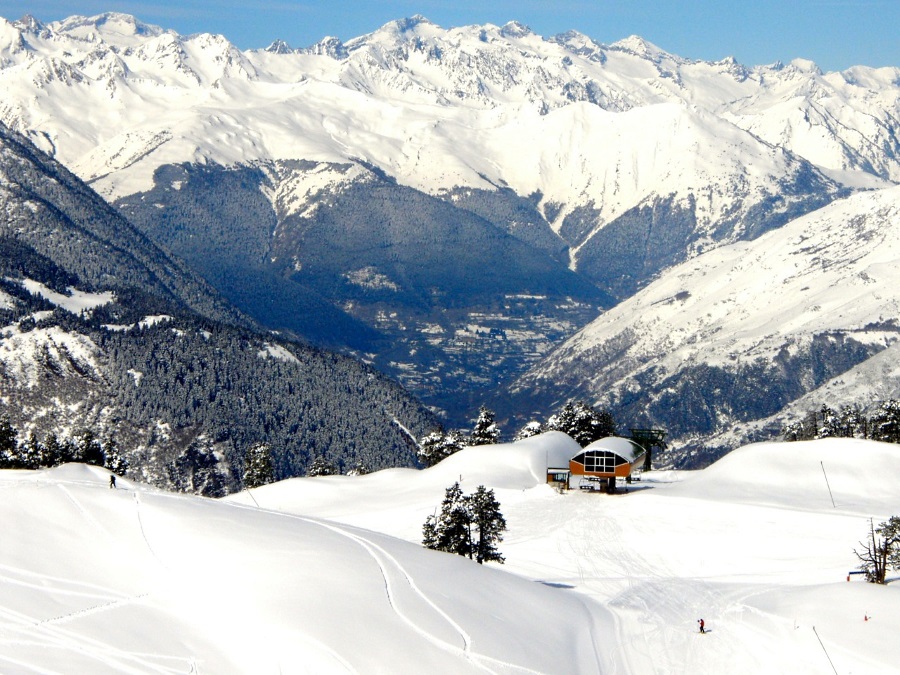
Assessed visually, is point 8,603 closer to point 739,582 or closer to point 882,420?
point 739,582

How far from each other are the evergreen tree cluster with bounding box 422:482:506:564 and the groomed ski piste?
4458 mm

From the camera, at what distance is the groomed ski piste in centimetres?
6181

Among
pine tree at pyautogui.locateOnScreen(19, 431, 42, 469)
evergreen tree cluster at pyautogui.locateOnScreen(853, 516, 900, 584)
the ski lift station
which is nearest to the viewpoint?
evergreen tree cluster at pyautogui.locateOnScreen(853, 516, 900, 584)

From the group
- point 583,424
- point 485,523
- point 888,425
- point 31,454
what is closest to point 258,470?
point 31,454

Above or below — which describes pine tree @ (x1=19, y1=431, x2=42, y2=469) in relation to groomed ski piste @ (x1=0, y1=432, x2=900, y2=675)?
above

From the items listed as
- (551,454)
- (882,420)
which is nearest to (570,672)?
(551,454)

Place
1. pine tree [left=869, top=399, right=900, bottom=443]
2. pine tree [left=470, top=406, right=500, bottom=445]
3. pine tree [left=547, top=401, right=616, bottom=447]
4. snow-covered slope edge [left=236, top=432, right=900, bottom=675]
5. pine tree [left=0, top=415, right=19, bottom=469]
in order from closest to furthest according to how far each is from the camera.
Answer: snow-covered slope edge [left=236, top=432, right=900, bottom=675], pine tree [left=0, top=415, right=19, bottom=469], pine tree [left=869, top=399, right=900, bottom=443], pine tree [left=547, top=401, right=616, bottom=447], pine tree [left=470, top=406, right=500, bottom=445]

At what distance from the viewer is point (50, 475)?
300 feet

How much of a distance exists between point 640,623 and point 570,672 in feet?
46.4

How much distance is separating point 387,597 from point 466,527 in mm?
23895

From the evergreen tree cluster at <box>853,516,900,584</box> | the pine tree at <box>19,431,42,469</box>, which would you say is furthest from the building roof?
the pine tree at <box>19,431,42,469</box>

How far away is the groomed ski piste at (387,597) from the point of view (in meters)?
61.8

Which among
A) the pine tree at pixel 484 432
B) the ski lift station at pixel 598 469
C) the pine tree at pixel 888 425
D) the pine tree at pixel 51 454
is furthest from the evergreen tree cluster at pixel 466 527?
the pine tree at pixel 888 425

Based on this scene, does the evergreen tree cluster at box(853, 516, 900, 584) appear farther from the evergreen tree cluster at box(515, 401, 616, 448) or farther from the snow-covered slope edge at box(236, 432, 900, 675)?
the evergreen tree cluster at box(515, 401, 616, 448)
